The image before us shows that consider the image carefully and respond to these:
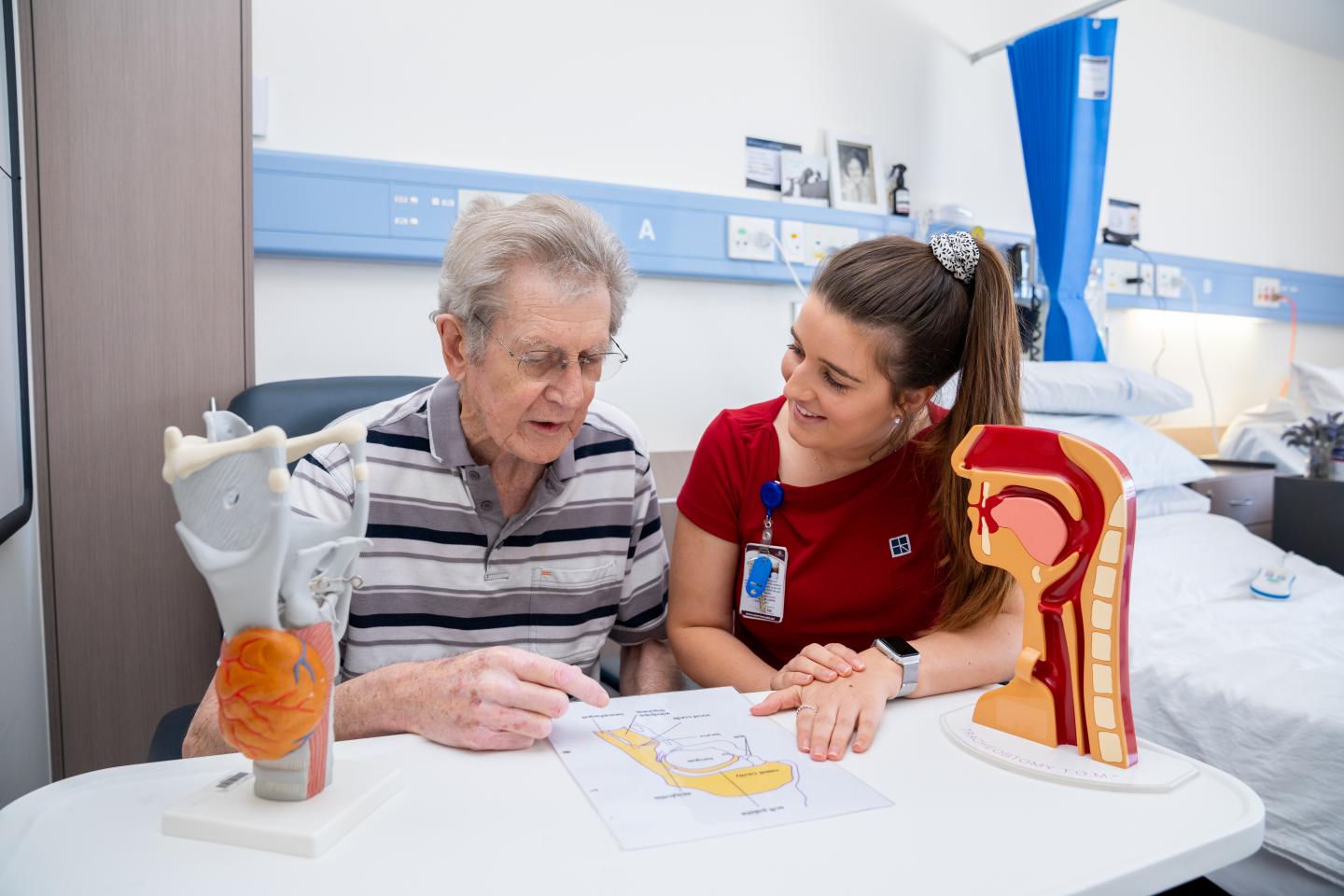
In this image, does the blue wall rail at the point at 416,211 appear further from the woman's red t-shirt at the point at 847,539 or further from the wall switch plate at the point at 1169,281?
the wall switch plate at the point at 1169,281

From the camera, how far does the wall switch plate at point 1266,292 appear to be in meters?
3.59

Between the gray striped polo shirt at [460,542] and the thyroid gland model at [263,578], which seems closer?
the thyroid gland model at [263,578]

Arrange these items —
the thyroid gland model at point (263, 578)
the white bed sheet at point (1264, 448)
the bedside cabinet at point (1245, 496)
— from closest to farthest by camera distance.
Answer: the thyroid gland model at point (263, 578), the bedside cabinet at point (1245, 496), the white bed sheet at point (1264, 448)

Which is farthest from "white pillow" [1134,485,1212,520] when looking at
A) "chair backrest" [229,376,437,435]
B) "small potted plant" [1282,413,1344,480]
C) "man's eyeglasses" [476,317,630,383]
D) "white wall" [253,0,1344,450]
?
"chair backrest" [229,376,437,435]

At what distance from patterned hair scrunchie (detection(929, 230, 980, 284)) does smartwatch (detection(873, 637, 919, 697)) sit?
1.96 feet

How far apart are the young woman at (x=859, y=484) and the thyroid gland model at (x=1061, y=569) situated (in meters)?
0.28

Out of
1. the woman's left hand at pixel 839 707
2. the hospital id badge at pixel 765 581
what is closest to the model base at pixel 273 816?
the woman's left hand at pixel 839 707

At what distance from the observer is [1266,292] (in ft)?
11.9

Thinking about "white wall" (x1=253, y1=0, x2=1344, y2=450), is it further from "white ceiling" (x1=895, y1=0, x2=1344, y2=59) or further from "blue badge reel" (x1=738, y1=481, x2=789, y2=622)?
"blue badge reel" (x1=738, y1=481, x2=789, y2=622)

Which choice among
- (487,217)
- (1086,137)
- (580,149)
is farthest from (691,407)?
(1086,137)

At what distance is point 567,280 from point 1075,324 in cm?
216

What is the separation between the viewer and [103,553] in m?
1.50

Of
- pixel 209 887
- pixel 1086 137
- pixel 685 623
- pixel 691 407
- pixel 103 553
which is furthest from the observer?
pixel 1086 137

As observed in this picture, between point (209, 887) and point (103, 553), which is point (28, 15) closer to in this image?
point (103, 553)
